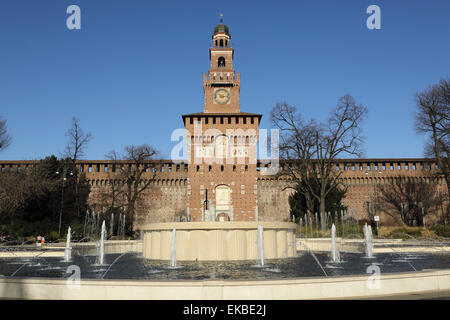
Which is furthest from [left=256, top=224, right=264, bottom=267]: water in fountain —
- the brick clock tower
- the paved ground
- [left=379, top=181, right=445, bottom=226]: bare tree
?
[left=379, top=181, right=445, bottom=226]: bare tree

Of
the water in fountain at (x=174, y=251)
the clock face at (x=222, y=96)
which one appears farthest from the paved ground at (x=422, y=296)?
the clock face at (x=222, y=96)

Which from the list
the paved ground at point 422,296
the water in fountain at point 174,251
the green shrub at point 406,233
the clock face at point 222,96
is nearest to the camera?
the paved ground at point 422,296

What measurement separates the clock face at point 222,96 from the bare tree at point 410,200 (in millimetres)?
21516

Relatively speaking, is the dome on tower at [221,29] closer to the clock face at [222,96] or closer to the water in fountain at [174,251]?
the clock face at [222,96]

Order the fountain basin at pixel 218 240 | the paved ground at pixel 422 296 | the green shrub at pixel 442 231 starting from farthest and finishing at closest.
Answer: the green shrub at pixel 442 231 < the fountain basin at pixel 218 240 < the paved ground at pixel 422 296

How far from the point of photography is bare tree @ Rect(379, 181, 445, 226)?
40.8m

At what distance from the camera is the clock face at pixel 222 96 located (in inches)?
1604

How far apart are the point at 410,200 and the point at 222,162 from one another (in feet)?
77.0

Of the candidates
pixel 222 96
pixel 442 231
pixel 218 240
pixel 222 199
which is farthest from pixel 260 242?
pixel 222 96

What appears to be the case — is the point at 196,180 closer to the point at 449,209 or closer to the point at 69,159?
the point at 69,159

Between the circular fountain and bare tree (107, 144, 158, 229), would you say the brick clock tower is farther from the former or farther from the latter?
the circular fountain

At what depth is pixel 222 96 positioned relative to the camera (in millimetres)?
40906

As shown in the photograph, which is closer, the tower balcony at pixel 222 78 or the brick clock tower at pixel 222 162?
the brick clock tower at pixel 222 162
